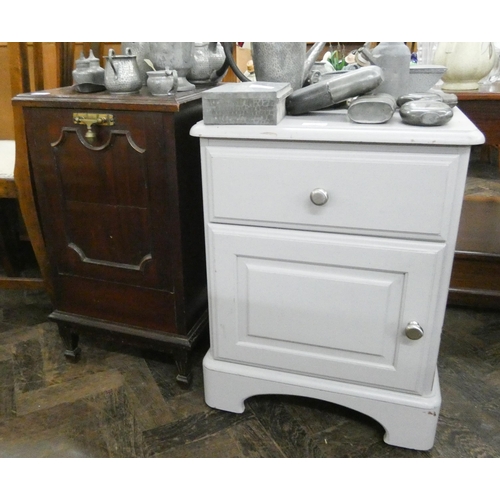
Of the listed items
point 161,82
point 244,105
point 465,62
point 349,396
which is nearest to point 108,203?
point 161,82

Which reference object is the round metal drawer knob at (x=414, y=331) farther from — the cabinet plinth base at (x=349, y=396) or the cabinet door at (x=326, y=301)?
the cabinet plinth base at (x=349, y=396)

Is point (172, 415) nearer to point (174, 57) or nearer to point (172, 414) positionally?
point (172, 414)

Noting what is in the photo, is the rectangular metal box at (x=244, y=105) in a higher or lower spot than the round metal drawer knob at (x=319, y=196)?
higher

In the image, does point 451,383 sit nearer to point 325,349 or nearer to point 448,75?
point 325,349

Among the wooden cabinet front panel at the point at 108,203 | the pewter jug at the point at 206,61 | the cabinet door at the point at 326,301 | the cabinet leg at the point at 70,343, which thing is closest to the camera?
the cabinet door at the point at 326,301

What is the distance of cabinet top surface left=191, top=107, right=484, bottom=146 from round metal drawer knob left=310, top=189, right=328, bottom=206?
0.08 metres

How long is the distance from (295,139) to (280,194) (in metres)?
0.10

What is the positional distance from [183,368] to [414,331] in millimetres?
542

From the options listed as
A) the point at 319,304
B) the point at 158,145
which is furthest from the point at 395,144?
the point at 158,145

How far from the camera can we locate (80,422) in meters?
1.03

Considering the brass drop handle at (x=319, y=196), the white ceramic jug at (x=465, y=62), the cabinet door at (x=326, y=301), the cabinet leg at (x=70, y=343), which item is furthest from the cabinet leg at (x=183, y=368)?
the white ceramic jug at (x=465, y=62)

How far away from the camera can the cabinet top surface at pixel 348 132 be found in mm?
696

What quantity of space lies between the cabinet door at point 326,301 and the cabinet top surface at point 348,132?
17cm

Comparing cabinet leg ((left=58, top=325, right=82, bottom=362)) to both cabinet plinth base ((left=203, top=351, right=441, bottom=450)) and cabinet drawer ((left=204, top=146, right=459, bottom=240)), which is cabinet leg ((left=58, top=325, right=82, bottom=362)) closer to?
cabinet plinth base ((left=203, top=351, right=441, bottom=450))
